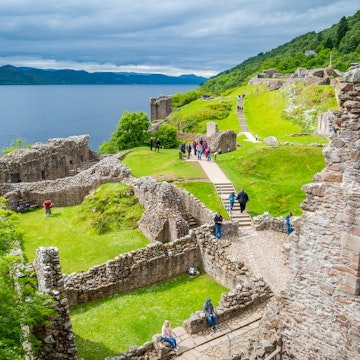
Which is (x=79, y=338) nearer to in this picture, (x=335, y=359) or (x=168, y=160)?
(x=335, y=359)

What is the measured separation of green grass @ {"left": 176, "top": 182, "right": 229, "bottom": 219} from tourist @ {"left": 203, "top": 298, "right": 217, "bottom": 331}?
10513 millimetres

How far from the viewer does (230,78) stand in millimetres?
171875

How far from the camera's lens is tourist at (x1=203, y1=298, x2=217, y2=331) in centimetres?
1616

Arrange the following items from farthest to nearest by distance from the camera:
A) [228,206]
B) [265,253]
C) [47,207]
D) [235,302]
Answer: [47,207]
[228,206]
[265,253]
[235,302]

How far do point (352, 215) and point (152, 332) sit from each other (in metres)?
10.7

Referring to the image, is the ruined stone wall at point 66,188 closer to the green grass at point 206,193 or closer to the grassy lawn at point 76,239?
the grassy lawn at point 76,239

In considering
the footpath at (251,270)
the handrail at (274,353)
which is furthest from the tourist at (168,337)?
the handrail at (274,353)

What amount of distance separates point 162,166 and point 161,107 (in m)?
56.0

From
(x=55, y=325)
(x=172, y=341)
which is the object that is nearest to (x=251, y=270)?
(x=172, y=341)

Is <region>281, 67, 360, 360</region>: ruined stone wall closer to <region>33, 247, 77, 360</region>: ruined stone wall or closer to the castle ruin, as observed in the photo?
the castle ruin

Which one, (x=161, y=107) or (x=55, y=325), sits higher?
(x=161, y=107)

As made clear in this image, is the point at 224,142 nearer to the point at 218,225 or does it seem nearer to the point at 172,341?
the point at 218,225

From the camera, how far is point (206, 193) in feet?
96.1

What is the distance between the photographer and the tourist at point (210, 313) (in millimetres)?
16156
